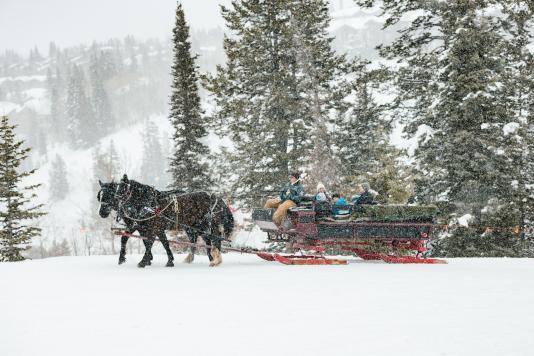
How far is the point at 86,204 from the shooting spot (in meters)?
109

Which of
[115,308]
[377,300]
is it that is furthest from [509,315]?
[115,308]

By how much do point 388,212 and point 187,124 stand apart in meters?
16.0

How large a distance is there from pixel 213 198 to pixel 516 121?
11.2 m

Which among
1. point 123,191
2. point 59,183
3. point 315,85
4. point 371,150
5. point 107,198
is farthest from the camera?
point 59,183

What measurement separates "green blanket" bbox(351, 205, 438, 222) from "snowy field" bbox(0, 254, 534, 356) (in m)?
1.68

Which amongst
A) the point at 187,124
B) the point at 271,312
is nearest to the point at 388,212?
the point at 271,312

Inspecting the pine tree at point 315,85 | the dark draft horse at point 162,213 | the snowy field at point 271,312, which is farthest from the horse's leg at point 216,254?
the pine tree at point 315,85

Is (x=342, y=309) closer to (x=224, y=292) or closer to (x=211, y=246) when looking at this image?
(x=224, y=292)

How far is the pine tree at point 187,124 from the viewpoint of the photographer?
24.7 meters

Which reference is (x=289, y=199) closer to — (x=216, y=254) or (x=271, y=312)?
(x=216, y=254)

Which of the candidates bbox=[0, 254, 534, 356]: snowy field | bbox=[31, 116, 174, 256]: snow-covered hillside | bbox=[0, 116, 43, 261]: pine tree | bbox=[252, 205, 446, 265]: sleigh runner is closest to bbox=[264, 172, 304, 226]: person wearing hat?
bbox=[252, 205, 446, 265]: sleigh runner

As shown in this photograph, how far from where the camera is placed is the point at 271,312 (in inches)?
233

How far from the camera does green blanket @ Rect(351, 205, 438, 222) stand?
11031 millimetres

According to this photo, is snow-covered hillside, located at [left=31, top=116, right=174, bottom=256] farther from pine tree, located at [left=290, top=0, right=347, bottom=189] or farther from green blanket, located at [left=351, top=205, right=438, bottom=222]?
green blanket, located at [left=351, top=205, right=438, bottom=222]
